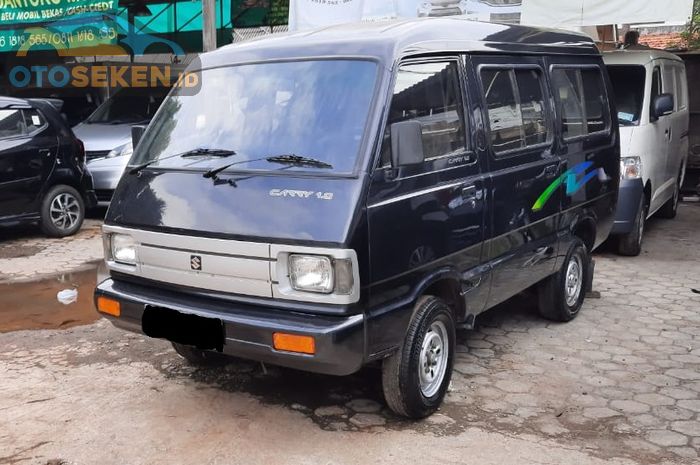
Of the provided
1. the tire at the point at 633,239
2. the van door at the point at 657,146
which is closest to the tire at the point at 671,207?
the van door at the point at 657,146

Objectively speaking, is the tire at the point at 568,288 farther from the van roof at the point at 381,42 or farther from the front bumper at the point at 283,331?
the front bumper at the point at 283,331

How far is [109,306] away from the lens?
3.85 meters

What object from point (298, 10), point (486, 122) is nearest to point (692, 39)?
point (298, 10)

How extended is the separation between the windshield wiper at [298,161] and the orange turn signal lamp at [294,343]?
2.71 feet

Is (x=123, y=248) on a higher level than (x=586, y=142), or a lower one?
lower

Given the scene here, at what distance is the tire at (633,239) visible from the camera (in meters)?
7.33

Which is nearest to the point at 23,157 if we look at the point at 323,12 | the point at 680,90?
the point at 323,12

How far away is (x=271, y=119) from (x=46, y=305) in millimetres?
3271

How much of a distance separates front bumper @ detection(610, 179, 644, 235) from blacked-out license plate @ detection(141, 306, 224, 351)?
195 inches

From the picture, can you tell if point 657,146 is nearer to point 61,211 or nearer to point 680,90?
point 680,90

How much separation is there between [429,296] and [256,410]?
113 cm

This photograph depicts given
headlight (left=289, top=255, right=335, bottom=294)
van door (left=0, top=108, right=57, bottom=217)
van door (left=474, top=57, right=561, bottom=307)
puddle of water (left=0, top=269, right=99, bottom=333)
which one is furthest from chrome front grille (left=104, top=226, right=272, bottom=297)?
van door (left=0, top=108, right=57, bottom=217)

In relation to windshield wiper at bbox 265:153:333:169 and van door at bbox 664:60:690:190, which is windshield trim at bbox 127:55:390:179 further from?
van door at bbox 664:60:690:190

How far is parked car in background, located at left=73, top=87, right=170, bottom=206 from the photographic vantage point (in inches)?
372
